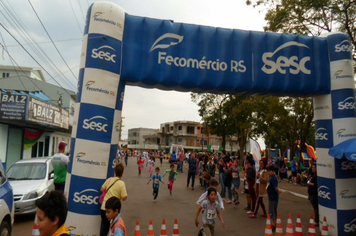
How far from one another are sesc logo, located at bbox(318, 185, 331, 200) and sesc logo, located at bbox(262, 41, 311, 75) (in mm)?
3296

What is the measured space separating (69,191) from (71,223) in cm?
73

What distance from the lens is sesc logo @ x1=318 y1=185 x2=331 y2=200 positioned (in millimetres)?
7773

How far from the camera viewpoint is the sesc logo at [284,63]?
8156 millimetres

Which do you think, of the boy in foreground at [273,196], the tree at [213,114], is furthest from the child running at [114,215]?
the tree at [213,114]

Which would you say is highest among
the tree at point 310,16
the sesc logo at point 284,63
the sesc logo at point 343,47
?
the tree at point 310,16

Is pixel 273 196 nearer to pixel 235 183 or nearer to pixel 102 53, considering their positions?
pixel 235 183

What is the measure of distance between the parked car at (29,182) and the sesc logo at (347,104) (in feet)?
28.8

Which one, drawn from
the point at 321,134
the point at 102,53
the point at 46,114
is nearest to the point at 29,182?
the point at 102,53

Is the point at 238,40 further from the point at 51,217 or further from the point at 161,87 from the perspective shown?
the point at 51,217

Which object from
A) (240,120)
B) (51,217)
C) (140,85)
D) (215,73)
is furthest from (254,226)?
(240,120)

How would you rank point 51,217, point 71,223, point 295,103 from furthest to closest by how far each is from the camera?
point 295,103
point 71,223
point 51,217

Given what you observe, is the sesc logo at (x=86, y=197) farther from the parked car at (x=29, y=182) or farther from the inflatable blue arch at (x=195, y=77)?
the parked car at (x=29, y=182)

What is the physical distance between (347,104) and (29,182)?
31.7 ft

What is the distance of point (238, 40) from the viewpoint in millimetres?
8180
